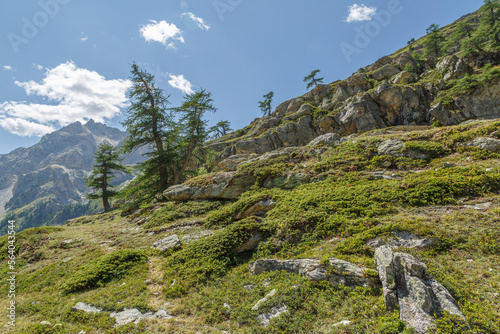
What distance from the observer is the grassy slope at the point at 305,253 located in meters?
5.78

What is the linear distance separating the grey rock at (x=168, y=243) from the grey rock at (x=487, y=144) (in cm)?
2091

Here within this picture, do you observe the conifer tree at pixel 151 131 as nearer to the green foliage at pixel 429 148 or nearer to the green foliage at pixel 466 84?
the green foliage at pixel 429 148

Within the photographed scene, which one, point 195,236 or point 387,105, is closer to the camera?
point 195,236

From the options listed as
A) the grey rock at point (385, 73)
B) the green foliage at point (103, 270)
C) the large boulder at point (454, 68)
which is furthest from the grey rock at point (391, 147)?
the grey rock at point (385, 73)

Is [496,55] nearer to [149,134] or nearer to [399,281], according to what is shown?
[399,281]

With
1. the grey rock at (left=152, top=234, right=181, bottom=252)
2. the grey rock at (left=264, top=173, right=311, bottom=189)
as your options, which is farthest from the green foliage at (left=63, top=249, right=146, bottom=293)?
the grey rock at (left=264, top=173, right=311, bottom=189)

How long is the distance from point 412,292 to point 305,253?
401 centimetres

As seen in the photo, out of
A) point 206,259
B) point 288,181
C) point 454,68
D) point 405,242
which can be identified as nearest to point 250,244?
point 206,259

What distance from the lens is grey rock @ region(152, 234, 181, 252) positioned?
479 inches

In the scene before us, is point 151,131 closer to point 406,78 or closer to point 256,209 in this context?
point 256,209

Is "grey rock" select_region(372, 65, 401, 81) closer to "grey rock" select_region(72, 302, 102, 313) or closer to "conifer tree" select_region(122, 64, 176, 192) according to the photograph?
"conifer tree" select_region(122, 64, 176, 192)

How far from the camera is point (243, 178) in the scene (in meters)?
19.0

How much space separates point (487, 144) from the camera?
44.0 feet

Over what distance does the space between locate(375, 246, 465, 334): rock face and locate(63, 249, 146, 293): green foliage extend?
440 inches
